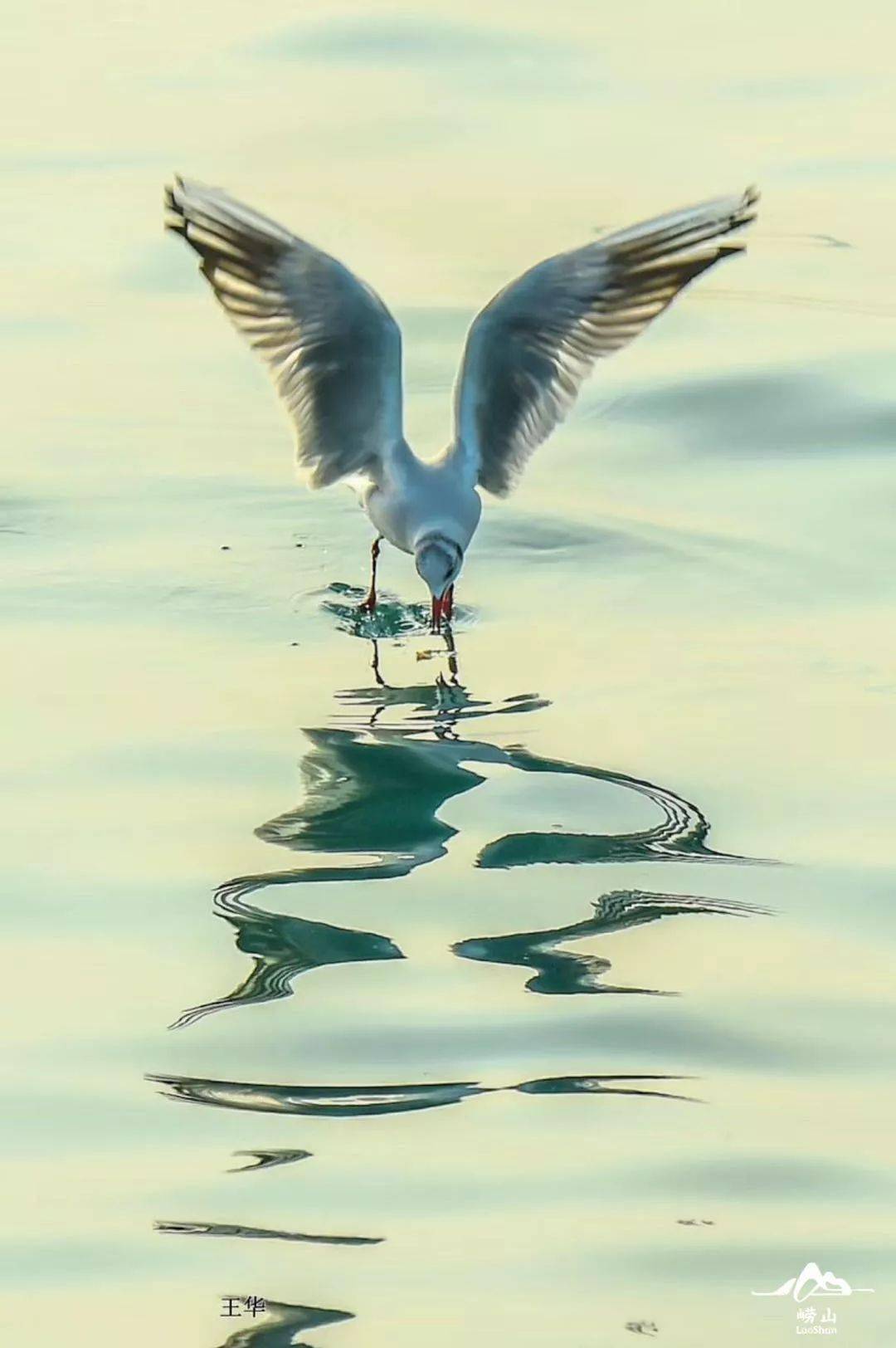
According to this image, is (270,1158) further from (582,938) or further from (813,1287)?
(582,938)

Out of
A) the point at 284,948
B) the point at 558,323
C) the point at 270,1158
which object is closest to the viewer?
the point at 270,1158

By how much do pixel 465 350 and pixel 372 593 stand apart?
91 centimetres

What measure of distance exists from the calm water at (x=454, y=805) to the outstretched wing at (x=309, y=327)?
1.54ft

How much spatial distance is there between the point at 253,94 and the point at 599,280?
6842mm

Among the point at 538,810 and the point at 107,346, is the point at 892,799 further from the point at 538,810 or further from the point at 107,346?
the point at 107,346

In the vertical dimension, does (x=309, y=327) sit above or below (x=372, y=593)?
above

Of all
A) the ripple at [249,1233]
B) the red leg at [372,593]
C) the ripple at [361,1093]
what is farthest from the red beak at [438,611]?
the ripple at [249,1233]

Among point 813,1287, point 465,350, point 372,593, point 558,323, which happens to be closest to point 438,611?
point 372,593

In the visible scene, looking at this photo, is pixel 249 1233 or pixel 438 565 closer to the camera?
pixel 249 1233

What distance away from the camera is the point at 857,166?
1421 cm

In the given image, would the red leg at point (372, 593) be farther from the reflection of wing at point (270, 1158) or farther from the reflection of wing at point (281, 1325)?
the reflection of wing at point (281, 1325)

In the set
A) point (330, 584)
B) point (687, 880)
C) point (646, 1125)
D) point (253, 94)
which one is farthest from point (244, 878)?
point (253, 94)

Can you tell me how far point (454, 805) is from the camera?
7.54m

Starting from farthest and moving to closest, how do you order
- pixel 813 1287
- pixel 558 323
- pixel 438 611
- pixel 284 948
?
pixel 558 323 → pixel 438 611 → pixel 284 948 → pixel 813 1287
